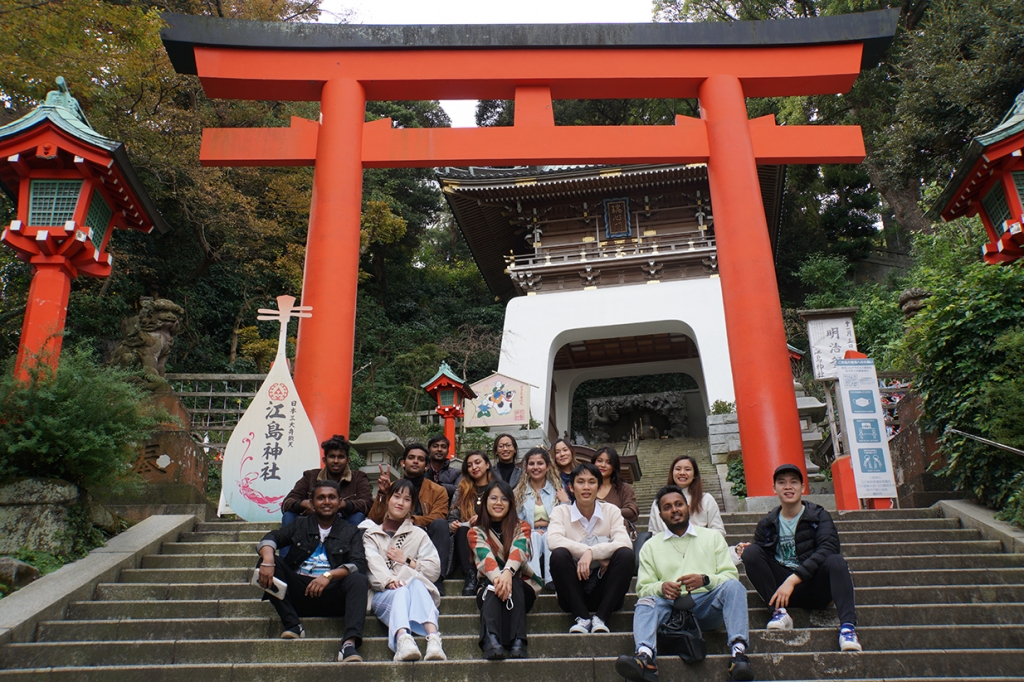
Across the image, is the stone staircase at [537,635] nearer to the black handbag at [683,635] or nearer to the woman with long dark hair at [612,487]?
the black handbag at [683,635]

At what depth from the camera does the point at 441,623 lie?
3.97 metres

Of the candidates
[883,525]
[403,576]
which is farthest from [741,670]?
[883,525]

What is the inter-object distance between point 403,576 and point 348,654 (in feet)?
1.83

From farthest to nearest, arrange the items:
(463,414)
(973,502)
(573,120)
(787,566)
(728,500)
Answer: (573,120) < (463,414) < (728,500) < (973,502) < (787,566)

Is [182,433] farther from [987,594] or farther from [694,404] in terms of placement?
[694,404]

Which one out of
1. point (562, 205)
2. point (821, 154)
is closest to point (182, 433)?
point (821, 154)

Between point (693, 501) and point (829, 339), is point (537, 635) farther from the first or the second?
point (829, 339)

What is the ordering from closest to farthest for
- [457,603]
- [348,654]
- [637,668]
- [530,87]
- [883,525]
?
1. [637,668]
2. [348,654]
3. [457,603]
4. [883,525]
5. [530,87]

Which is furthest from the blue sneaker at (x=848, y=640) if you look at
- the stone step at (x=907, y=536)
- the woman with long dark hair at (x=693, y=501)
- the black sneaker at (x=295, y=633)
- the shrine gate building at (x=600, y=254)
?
the shrine gate building at (x=600, y=254)

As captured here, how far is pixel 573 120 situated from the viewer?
25.0 metres

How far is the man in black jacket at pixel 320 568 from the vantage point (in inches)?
143

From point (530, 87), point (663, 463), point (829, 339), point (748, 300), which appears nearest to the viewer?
point (748, 300)

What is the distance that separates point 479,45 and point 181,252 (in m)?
9.18

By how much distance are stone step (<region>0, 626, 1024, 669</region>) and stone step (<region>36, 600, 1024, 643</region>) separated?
237mm
